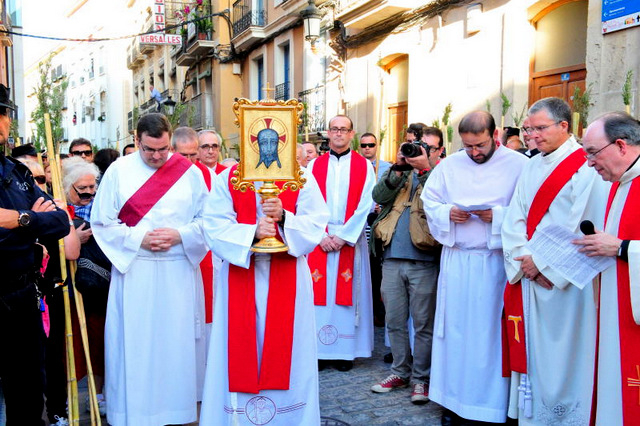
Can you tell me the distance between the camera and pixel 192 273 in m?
4.36

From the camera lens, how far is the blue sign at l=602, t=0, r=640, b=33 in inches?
294

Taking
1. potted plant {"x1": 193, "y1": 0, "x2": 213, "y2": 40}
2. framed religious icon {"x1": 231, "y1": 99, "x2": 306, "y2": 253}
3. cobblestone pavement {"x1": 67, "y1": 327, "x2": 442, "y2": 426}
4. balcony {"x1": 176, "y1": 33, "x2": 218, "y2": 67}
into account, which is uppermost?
potted plant {"x1": 193, "y1": 0, "x2": 213, "y2": 40}

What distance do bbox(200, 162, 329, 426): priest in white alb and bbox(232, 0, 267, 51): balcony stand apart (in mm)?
15302

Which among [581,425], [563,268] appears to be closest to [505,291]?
[563,268]

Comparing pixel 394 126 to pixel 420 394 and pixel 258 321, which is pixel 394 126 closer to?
pixel 420 394

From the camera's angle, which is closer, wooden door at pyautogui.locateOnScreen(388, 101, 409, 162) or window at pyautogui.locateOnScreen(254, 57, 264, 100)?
wooden door at pyautogui.locateOnScreen(388, 101, 409, 162)

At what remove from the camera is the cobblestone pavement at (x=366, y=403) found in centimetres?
442

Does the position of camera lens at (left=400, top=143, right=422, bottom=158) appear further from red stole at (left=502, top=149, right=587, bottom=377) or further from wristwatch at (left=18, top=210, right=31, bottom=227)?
wristwatch at (left=18, top=210, right=31, bottom=227)

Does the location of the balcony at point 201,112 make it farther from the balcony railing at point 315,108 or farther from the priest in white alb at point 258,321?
the priest in white alb at point 258,321

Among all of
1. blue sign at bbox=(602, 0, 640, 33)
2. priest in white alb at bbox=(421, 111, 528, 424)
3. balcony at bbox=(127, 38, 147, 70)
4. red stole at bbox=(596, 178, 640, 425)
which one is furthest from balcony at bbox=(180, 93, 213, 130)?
red stole at bbox=(596, 178, 640, 425)

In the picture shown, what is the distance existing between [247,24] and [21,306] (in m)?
17.1

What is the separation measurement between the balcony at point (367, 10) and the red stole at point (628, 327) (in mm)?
9556

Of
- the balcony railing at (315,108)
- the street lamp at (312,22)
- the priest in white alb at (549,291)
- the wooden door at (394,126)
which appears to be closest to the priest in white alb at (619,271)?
the priest in white alb at (549,291)

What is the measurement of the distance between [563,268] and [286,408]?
1.84 meters
